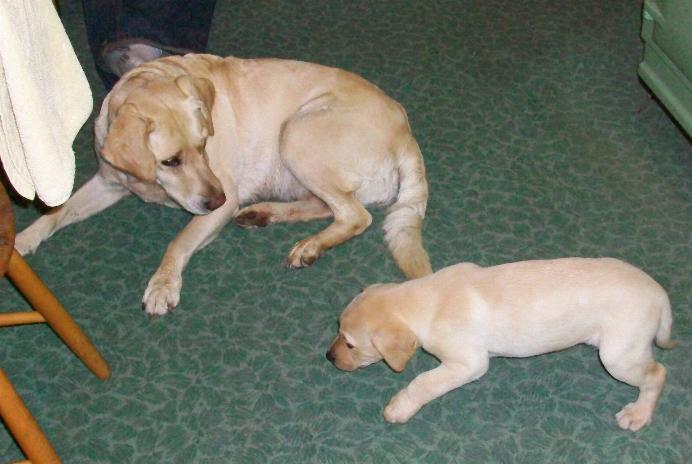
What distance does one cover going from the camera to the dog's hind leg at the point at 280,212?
2.87 m

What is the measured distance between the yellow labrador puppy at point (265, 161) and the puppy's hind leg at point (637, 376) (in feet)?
2.12

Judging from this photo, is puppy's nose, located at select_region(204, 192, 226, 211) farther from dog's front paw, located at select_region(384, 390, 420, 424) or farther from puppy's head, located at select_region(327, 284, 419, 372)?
dog's front paw, located at select_region(384, 390, 420, 424)

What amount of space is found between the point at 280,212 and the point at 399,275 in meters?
0.52

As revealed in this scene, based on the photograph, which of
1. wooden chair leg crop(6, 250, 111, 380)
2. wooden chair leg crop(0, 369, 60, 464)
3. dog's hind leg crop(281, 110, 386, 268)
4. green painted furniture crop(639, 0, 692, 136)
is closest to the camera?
wooden chair leg crop(0, 369, 60, 464)

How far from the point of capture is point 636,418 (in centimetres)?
222

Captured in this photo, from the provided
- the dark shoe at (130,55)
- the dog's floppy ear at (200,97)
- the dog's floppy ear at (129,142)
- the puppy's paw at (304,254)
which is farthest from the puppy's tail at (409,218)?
the dark shoe at (130,55)

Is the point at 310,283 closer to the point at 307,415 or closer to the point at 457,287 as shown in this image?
the point at 307,415

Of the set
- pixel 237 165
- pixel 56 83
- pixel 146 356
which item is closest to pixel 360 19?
pixel 237 165

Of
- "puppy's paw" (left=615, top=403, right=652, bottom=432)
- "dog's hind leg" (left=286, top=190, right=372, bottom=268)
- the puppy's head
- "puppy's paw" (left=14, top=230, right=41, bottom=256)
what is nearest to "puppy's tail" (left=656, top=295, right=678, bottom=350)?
"puppy's paw" (left=615, top=403, right=652, bottom=432)

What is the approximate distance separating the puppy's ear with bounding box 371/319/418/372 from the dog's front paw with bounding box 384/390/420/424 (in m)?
0.20

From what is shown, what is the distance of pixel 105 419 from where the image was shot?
2.28 m

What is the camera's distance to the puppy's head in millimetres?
2049

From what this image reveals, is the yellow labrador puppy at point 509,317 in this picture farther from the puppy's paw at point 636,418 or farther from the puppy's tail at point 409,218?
the puppy's tail at point 409,218

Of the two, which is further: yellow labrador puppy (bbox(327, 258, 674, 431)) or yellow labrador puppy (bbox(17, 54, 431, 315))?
yellow labrador puppy (bbox(17, 54, 431, 315))
